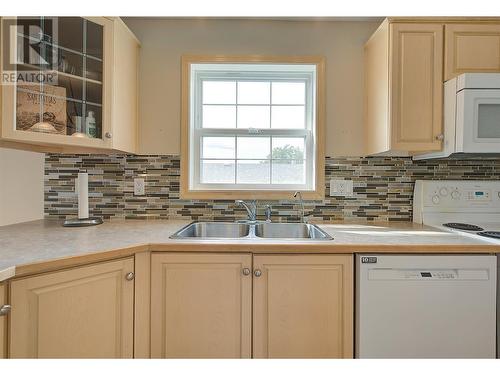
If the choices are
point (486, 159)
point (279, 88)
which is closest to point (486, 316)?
point (486, 159)

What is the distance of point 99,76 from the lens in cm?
158

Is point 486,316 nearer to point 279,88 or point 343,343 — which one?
point 343,343

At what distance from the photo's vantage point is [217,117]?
Answer: 209 centimetres

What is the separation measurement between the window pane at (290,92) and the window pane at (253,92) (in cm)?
6

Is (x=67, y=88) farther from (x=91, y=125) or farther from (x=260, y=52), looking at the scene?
(x=260, y=52)

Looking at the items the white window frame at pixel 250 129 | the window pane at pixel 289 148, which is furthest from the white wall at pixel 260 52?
the window pane at pixel 289 148

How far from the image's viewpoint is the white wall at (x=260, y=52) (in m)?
1.98

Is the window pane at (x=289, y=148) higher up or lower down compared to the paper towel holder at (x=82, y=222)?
higher up

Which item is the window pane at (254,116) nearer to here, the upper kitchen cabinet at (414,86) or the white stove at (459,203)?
the upper kitchen cabinet at (414,86)

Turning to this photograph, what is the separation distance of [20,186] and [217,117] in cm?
130

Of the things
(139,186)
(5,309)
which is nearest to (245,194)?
(139,186)

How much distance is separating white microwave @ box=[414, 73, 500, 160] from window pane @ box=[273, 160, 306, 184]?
914 millimetres

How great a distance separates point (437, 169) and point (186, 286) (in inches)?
69.6

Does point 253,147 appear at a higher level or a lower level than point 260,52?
lower
